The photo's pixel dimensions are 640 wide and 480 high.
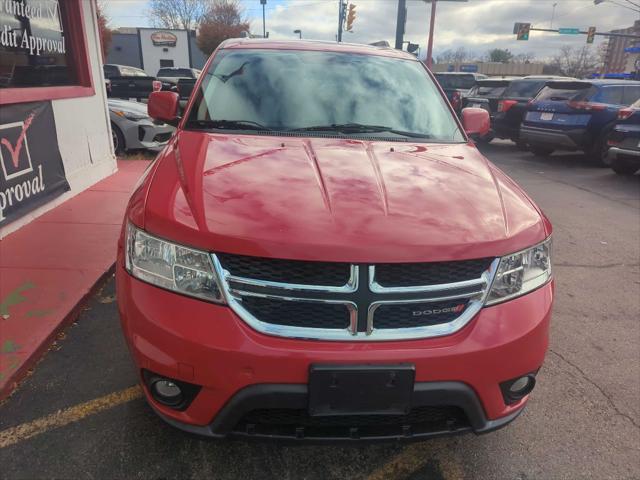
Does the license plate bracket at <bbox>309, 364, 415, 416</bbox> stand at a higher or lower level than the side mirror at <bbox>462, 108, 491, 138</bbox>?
lower

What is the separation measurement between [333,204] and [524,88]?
12.1 m

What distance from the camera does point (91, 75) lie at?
21.0ft

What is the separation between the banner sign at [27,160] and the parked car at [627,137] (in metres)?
8.68

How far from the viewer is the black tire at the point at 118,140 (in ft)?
27.6

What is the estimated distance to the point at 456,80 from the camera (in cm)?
1997

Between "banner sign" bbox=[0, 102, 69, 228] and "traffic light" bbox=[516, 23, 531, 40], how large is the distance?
125ft

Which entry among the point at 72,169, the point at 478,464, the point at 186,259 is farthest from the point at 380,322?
the point at 72,169

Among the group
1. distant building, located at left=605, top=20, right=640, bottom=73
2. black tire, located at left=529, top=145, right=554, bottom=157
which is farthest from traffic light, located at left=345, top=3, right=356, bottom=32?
distant building, located at left=605, top=20, right=640, bottom=73

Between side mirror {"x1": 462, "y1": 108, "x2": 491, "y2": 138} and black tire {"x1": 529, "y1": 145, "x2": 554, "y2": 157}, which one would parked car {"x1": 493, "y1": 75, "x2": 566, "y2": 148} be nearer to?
black tire {"x1": 529, "y1": 145, "x2": 554, "y2": 157}

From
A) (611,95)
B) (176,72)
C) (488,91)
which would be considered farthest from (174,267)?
(176,72)

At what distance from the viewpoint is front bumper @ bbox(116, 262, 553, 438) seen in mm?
1670

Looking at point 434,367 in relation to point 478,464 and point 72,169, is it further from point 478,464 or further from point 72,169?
point 72,169

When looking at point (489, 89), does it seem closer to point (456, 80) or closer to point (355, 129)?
point (456, 80)

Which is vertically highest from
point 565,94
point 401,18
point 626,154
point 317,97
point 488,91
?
point 401,18
